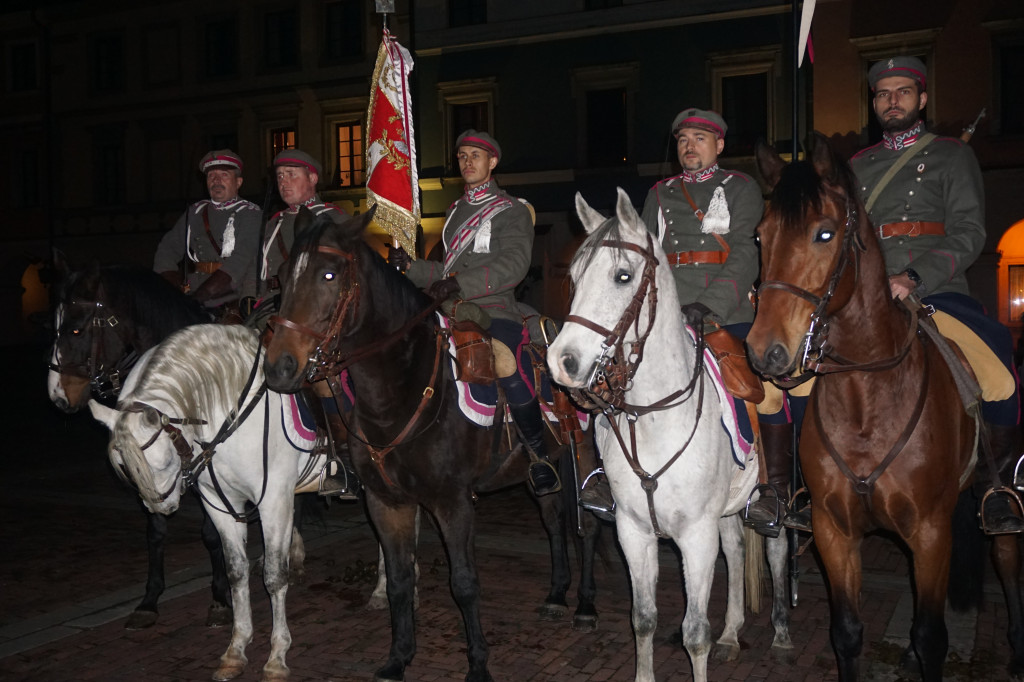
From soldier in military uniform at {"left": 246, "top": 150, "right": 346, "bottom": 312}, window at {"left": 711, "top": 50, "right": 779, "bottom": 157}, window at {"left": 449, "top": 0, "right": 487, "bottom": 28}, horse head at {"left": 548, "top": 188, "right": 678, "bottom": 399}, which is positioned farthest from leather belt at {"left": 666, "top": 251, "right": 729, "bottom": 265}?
window at {"left": 449, "top": 0, "right": 487, "bottom": 28}

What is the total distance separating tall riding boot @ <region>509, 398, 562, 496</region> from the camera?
533cm

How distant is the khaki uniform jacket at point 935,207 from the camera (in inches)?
170

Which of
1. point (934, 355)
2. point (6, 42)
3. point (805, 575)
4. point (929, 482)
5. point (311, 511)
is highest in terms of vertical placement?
point (6, 42)

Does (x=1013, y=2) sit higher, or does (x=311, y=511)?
(x=1013, y=2)

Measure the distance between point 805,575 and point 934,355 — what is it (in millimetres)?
3274

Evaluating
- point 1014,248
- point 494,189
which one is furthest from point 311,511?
point 1014,248

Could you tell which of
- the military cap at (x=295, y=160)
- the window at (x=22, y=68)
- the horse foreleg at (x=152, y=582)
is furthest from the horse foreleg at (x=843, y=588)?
the window at (x=22, y=68)

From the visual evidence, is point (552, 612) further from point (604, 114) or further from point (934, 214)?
point (604, 114)

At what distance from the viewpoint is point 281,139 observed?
2931 centimetres

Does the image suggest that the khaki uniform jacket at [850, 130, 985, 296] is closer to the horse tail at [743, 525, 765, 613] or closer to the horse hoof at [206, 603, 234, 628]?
the horse tail at [743, 525, 765, 613]

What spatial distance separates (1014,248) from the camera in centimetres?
1994


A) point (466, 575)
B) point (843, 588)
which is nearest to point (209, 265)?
point (466, 575)

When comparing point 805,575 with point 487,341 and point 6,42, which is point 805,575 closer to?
point 487,341

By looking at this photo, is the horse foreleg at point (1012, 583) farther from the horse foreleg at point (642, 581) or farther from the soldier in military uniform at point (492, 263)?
the soldier in military uniform at point (492, 263)
